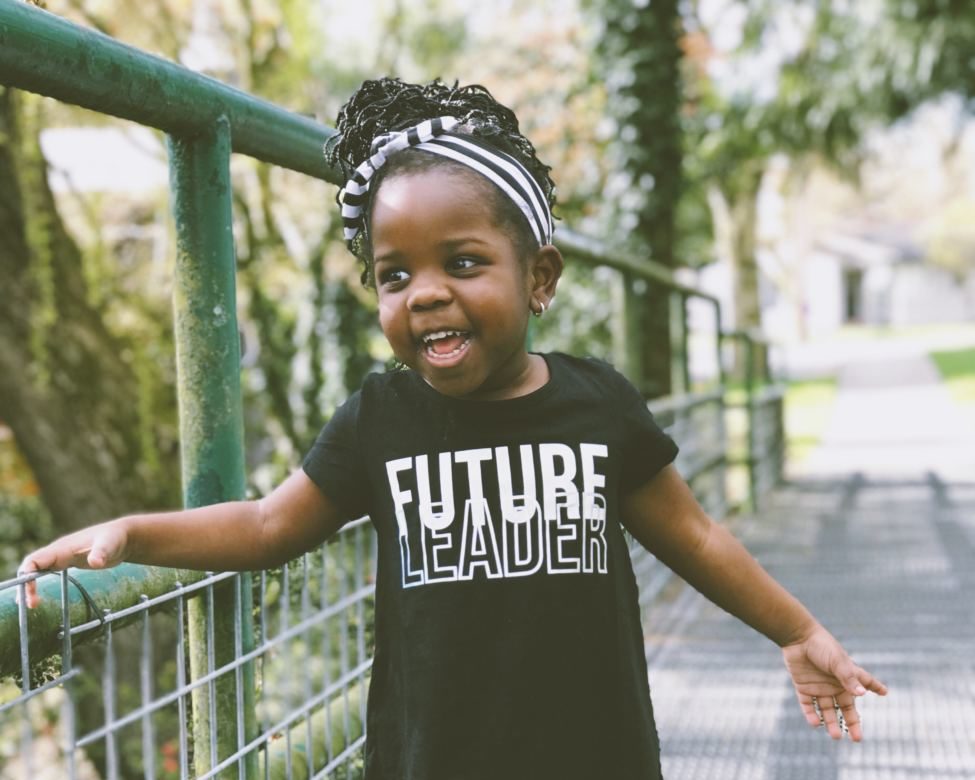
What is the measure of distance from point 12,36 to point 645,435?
0.92m

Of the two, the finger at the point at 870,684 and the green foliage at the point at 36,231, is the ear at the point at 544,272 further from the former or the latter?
the green foliage at the point at 36,231

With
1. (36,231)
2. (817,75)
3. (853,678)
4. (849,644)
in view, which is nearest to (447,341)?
(853,678)

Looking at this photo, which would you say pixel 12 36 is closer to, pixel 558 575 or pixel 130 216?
pixel 558 575

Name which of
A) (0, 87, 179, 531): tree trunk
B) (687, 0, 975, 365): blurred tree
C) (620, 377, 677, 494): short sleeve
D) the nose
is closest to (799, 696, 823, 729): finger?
(620, 377, 677, 494): short sleeve

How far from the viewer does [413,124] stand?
65.0 inches

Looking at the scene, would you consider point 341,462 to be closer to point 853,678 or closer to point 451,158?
point 451,158

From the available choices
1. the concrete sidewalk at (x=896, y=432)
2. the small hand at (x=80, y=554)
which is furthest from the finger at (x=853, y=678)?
the concrete sidewalk at (x=896, y=432)

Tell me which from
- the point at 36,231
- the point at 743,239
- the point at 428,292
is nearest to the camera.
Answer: the point at 428,292

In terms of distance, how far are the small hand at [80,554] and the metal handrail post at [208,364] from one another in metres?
0.34

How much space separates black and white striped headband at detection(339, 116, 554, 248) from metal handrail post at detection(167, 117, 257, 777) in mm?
194

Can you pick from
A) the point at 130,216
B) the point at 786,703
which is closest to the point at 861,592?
the point at 786,703

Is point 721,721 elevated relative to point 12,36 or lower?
lower

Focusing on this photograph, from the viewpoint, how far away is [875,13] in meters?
15.7

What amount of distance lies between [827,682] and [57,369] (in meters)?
4.47
